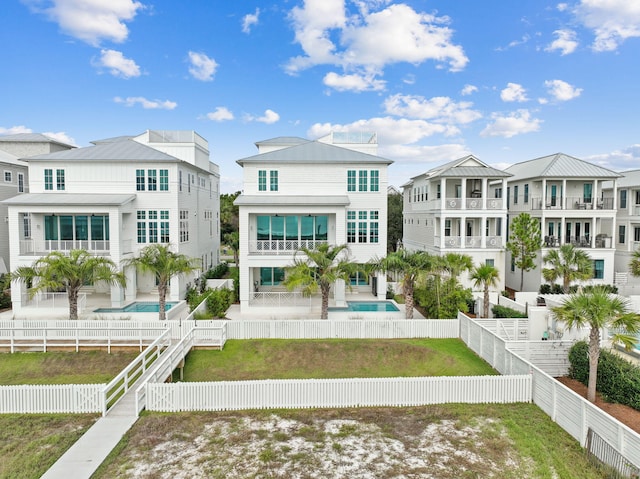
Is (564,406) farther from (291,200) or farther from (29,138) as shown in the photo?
(29,138)

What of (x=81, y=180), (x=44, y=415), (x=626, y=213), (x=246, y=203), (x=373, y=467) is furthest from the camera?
(x=626, y=213)

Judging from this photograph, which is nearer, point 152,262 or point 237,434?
point 237,434

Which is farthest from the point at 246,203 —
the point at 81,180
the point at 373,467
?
the point at 373,467

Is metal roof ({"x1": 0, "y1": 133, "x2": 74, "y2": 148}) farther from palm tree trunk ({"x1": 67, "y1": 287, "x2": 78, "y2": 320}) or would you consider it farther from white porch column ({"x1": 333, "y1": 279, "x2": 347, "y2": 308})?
white porch column ({"x1": 333, "y1": 279, "x2": 347, "y2": 308})

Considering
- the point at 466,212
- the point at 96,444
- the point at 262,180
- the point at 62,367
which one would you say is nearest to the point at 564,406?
the point at 96,444

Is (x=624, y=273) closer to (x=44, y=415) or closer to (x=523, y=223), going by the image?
(x=523, y=223)

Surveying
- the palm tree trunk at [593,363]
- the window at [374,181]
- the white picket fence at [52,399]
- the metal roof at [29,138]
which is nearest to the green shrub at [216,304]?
the white picket fence at [52,399]
